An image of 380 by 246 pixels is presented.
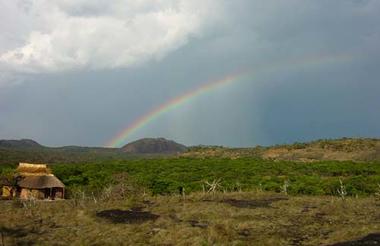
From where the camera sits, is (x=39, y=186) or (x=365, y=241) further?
(x=39, y=186)

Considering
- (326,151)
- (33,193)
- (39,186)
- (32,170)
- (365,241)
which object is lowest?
(365,241)

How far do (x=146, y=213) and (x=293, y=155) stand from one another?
78.2 m

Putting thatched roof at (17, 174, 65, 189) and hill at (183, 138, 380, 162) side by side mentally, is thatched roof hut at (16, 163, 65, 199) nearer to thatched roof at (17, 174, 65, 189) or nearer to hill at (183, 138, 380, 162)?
thatched roof at (17, 174, 65, 189)

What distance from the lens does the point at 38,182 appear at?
5006 centimetres

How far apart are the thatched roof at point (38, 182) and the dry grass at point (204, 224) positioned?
20887mm

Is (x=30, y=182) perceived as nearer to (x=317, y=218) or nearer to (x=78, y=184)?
(x=78, y=184)

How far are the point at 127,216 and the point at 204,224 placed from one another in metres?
5.11

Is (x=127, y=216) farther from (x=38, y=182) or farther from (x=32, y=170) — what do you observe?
(x=32, y=170)

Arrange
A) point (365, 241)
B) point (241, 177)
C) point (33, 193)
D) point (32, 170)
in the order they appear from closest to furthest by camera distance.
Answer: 1. point (365, 241)
2. point (33, 193)
3. point (32, 170)
4. point (241, 177)

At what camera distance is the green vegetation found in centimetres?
4322

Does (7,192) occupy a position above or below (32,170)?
below

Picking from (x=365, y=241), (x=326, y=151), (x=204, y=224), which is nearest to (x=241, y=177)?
(x=204, y=224)

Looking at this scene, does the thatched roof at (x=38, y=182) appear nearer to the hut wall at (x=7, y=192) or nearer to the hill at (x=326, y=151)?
the hut wall at (x=7, y=192)

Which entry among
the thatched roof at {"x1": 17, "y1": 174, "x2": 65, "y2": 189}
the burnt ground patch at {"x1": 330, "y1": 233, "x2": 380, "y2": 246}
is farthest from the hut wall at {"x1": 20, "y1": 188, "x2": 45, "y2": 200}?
the burnt ground patch at {"x1": 330, "y1": 233, "x2": 380, "y2": 246}
